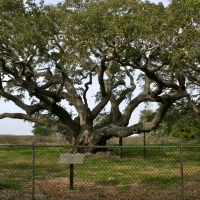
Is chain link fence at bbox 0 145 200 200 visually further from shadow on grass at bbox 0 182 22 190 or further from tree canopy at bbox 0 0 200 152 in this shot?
tree canopy at bbox 0 0 200 152

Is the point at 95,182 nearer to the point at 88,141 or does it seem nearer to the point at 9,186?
the point at 9,186

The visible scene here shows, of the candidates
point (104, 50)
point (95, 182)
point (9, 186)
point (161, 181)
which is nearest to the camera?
point (9, 186)

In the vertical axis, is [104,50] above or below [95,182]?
above

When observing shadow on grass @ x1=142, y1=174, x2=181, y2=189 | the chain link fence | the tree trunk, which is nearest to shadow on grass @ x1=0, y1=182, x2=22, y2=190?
the chain link fence

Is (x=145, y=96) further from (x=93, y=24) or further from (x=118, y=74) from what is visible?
(x=93, y=24)

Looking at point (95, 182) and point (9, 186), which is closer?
point (9, 186)

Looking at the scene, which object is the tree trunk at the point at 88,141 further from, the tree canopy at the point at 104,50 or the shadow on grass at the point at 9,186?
the shadow on grass at the point at 9,186

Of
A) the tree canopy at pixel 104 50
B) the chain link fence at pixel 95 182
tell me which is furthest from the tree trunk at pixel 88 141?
the chain link fence at pixel 95 182

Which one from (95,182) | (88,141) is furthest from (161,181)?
(88,141)

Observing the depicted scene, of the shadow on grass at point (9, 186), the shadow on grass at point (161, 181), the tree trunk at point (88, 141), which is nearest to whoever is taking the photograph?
the shadow on grass at point (9, 186)

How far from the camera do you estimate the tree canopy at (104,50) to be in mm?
13328

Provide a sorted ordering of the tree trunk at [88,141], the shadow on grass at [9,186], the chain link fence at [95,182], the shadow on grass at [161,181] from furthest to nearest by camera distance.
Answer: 1. the tree trunk at [88,141]
2. the shadow on grass at [161,181]
3. the shadow on grass at [9,186]
4. the chain link fence at [95,182]

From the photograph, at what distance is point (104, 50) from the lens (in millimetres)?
16031

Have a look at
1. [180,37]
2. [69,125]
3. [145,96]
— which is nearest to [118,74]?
[145,96]
